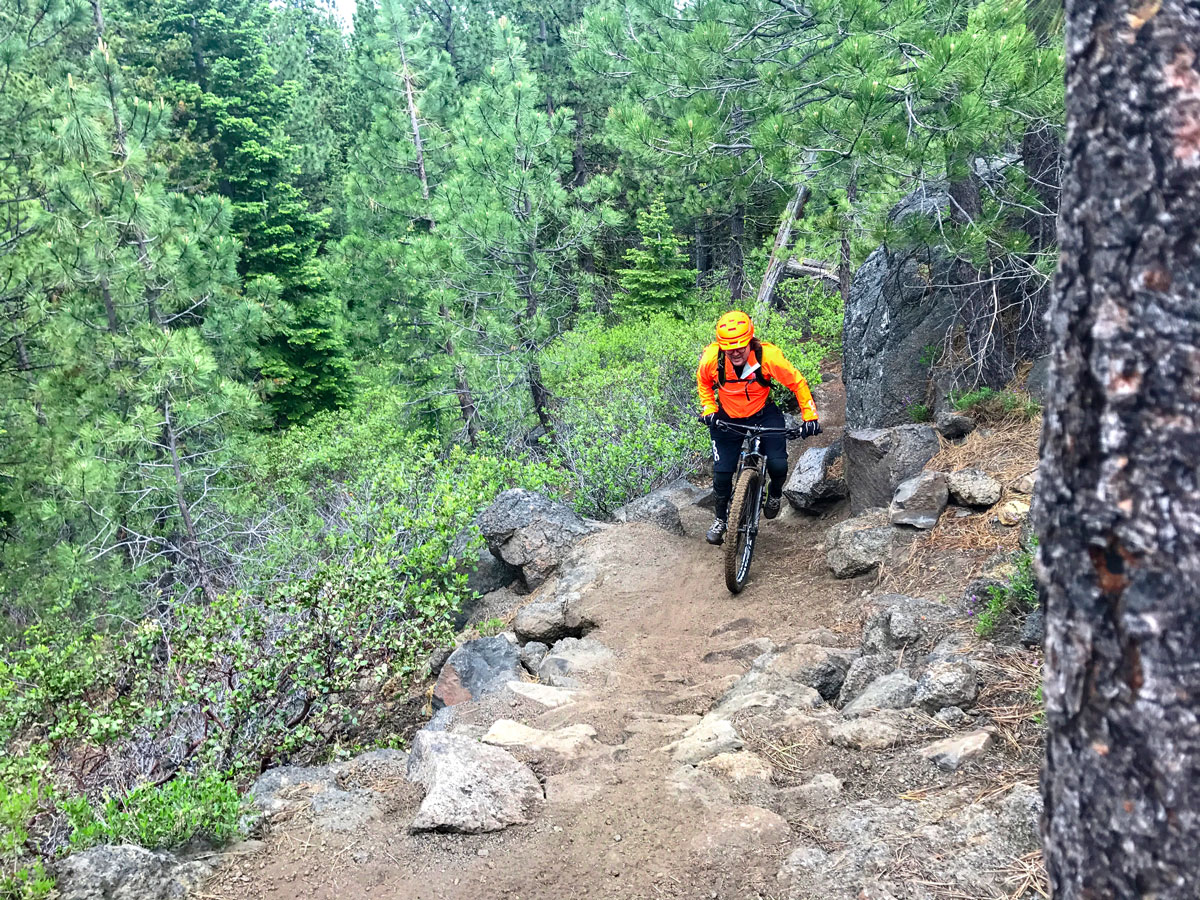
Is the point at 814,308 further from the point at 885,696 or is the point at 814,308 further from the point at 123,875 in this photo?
the point at 123,875

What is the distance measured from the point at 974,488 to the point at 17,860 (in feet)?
20.0

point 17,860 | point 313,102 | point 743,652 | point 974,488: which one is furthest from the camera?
point 313,102

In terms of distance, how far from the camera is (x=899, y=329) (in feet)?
A: 27.2

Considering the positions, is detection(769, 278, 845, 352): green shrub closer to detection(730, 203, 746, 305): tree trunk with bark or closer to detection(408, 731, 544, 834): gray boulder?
detection(730, 203, 746, 305): tree trunk with bark

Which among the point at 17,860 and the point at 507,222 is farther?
the point at 507,222

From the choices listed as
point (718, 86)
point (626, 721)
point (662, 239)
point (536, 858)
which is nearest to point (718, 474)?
point (626, 721)

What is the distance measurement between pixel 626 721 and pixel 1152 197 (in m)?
3.97

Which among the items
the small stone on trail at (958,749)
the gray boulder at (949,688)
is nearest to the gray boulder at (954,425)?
the gray boulder at (949,688)

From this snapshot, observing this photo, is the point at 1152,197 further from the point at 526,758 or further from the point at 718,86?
the point at 718,86

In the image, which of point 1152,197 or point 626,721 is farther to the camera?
point 626,721

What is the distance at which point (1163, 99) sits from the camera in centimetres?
137

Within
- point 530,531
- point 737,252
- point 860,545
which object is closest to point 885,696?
point 860,545

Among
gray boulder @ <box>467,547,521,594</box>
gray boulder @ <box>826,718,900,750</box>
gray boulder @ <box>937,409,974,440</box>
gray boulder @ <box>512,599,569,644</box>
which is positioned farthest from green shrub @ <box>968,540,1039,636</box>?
gray boulder @ <box>467,547,521,594</box>

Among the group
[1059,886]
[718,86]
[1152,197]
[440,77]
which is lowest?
[1059,886]
